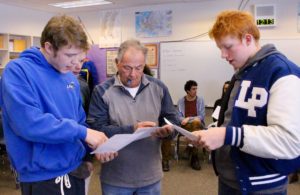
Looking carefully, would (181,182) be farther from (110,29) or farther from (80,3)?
(80,3)

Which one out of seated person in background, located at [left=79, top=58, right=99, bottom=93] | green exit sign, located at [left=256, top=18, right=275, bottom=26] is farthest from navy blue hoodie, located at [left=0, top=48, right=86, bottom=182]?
seated person in background, located at [left=79, top=58, right=99, bottom=93]

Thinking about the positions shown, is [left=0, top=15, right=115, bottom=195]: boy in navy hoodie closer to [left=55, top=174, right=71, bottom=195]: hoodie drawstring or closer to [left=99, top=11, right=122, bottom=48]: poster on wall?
[left=55, top=174, right=71, bottom=195]: hoodie drawstring

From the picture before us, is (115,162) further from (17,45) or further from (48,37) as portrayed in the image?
(17,45)

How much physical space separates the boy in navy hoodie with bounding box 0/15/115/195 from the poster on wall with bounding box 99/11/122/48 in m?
4.84

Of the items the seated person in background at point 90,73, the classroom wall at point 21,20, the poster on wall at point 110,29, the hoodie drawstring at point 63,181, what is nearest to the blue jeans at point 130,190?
the hoodie drawstring at point 63,181

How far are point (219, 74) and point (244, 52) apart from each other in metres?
3.90

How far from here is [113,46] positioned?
5.98 m

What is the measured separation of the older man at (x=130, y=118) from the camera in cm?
153

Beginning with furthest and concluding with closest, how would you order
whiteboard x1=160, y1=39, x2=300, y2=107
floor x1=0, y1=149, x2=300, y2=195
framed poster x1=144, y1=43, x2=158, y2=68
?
framed poster x1=144, y1=43, x2=158, y2=68, whiteboard x1=160, y1=39, x2=300, y2=107, floor x1=0, y1=149, x2=300, y2=195

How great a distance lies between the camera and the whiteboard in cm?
510

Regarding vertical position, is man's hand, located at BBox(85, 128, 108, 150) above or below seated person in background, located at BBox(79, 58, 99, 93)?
below

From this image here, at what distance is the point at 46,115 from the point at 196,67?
14.4 ft

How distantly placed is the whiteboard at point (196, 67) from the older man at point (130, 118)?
3.68 meters

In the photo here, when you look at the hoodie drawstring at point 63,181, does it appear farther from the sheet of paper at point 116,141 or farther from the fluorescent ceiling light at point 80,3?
the fluorescent ceiling light at point 80,3
